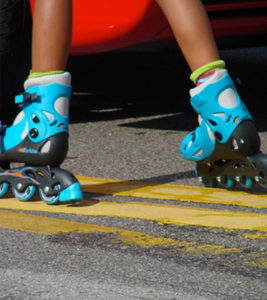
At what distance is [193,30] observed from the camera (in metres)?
3.01

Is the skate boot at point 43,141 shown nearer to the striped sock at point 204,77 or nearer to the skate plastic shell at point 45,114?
the skate plastic shell at point 45,114

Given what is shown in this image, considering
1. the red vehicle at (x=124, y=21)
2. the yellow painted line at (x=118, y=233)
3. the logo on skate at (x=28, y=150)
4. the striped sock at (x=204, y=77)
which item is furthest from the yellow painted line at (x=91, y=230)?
the red vehicle at (x=124, y=21)

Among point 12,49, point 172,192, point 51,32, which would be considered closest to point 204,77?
point 172,192

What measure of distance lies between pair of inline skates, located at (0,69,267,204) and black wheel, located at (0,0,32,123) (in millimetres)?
1233

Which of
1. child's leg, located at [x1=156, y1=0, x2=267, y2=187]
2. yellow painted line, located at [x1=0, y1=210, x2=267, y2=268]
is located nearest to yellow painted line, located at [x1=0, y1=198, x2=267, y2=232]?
yellow painted line, located at [x1=0, y1=210, x2=267, y2=268]

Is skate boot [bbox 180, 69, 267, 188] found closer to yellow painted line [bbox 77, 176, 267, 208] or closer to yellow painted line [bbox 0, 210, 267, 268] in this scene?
yellow painted line [bbox 77, 176, 267, 208]

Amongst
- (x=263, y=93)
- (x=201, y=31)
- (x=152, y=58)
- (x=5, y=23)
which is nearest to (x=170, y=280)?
(x=201, y=31)

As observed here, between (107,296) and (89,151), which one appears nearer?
(107,296)

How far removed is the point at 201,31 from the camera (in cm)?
302

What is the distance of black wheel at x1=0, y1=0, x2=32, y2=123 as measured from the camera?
4.16 meters

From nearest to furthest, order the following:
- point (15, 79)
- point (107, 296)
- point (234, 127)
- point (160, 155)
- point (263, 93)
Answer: point (107, 296)
point (234, 127)
point (160, 155)
point (15, 79)
point (263, 93)

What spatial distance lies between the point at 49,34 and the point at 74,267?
106cm

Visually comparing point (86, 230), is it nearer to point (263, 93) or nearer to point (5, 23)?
point (5, 23)

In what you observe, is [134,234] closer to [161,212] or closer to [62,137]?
[161,212]
